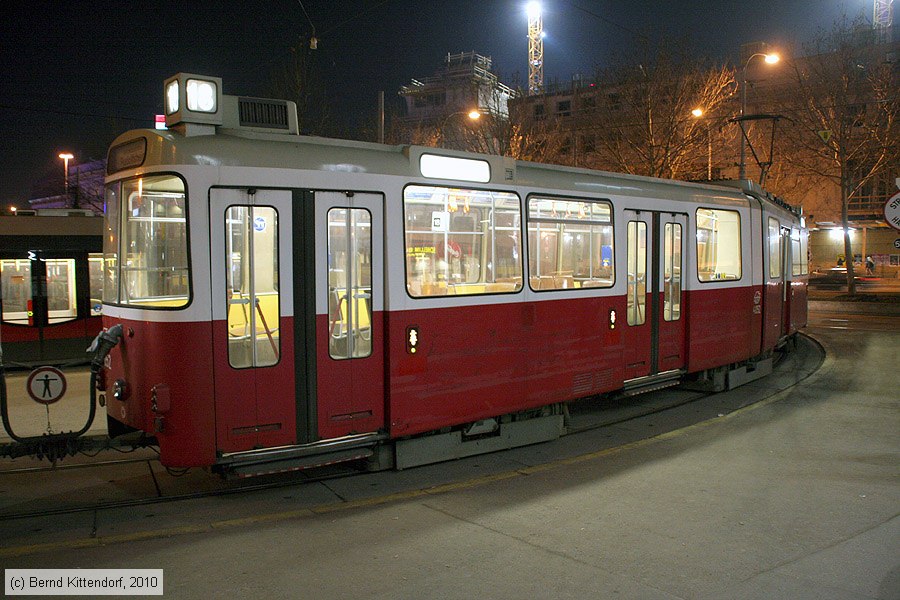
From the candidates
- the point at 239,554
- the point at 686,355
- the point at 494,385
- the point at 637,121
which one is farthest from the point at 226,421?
the point at 637,121

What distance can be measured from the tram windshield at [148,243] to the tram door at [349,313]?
1.17 m

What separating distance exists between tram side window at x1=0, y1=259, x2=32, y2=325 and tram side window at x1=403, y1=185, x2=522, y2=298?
38.3 feet

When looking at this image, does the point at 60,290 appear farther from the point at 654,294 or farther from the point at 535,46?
the point at 535,46

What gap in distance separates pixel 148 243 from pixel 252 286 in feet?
3.23

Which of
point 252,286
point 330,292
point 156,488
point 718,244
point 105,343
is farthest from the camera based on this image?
point 718,244

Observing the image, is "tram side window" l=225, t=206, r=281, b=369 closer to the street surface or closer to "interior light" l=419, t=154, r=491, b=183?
the street surface

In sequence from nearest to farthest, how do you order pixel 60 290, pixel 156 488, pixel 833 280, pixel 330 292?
1. pixel 330 292
2. pixel 156 488
3. pixel 60 290
4. pixel 833 280

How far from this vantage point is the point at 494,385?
7.91 metres

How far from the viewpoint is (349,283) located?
680 centimetres

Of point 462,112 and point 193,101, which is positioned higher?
point 462,112

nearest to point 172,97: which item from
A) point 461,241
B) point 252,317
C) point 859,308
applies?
point 252,317

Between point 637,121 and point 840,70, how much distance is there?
1094 centimetres

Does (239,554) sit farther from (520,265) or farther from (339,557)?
(520,265)

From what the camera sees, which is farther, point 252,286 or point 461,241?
point 461,241
